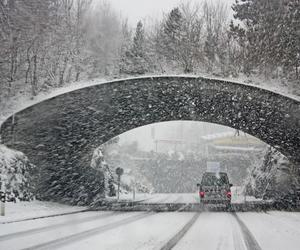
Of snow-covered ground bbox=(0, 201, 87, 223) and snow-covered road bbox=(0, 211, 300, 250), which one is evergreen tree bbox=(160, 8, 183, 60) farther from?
snow-covered road bbox=(0, 211, 300, 250)

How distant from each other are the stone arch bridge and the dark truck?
4722 millimetres

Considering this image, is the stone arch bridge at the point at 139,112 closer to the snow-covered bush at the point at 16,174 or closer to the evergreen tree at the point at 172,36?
the snow-covered bush at the point at 16,174

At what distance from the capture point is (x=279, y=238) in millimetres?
10594

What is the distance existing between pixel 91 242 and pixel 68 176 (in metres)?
20.1

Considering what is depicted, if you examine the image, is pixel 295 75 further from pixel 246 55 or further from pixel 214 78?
pixel 214 78

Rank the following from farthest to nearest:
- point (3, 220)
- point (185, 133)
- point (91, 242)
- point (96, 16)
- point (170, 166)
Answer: point (185, 133) → point (170, 166) → point (96, 16) → point (3, 220) → point (91, 242)

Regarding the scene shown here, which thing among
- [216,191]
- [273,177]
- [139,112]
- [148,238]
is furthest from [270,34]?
[148,238]

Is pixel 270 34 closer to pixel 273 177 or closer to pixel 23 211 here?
pixel 273 177

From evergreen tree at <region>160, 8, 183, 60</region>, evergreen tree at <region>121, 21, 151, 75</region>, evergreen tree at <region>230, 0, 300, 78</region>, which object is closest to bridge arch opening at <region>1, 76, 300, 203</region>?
evergreen tree at <region>121, 21, 151, 75</region>

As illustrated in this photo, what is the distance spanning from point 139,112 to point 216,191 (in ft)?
26.4

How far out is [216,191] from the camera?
23.5 metres

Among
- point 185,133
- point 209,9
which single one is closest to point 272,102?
point 209,9

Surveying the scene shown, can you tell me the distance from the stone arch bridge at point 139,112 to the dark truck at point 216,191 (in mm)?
4722

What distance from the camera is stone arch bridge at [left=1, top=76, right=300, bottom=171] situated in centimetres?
2339
